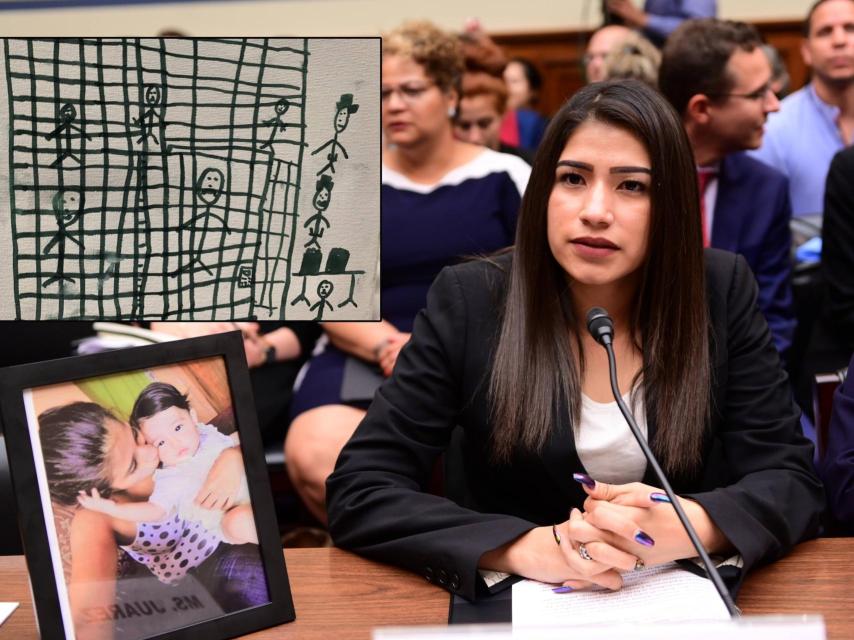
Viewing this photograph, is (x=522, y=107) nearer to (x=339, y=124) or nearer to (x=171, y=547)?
(x=339, y=124)

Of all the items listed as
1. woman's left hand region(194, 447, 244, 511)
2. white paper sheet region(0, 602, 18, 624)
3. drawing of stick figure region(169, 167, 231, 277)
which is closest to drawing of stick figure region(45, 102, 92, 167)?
drawing of stick figure region(169, 167, 231, 277)

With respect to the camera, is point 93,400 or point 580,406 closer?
point 93,400

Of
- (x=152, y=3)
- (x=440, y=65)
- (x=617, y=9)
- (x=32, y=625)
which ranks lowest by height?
(x=32, y=625)

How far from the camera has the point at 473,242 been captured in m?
2.61

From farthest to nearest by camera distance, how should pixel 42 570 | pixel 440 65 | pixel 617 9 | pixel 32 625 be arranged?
pixel 617 9 → pixel 440 65 → pixel 32 625 → pixel 42 570

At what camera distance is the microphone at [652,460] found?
103 cm

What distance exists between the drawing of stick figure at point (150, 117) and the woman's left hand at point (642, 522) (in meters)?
0.66

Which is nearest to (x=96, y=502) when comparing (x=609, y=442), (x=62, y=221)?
(x=62, y=221)

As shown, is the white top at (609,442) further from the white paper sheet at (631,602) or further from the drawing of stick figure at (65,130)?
the drawing of stick figure at (65,130)

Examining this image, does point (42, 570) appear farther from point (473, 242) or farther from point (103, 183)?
point (473, 242)

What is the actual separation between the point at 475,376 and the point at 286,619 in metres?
0.50

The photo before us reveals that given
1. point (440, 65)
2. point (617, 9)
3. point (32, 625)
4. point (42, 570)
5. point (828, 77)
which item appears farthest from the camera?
point (617, 9)

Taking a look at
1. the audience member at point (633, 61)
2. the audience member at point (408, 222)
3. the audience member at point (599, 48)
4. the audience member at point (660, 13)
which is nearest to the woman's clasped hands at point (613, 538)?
the audience member at point (408, 222)

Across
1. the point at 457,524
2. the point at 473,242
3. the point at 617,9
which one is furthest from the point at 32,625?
the point at 617,9
